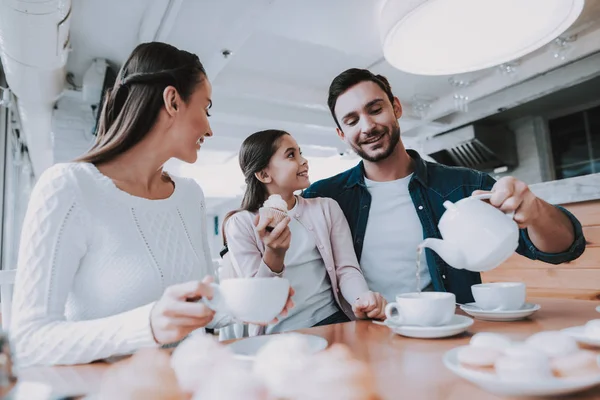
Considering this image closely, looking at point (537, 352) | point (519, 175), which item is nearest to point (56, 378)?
point (537, 352)

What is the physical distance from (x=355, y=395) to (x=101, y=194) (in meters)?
0.77

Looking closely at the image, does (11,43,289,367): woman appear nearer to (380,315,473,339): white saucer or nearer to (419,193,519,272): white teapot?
(380,315,473,339): white saucer

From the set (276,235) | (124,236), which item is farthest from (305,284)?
(124,236)

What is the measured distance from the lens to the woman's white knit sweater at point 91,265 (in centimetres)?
71

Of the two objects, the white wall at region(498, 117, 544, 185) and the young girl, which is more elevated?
the white wall at region(498, 117, 544, 185)

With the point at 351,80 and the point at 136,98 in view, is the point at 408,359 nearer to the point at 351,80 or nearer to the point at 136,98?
the point at 136,98

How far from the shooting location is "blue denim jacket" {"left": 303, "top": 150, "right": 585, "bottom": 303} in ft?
4.91

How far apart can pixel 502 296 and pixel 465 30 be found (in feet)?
2.75

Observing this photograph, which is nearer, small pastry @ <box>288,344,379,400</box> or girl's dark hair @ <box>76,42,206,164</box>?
small pastry @ <box>288,344,379,400</box>

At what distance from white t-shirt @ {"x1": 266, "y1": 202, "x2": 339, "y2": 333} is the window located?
370cm

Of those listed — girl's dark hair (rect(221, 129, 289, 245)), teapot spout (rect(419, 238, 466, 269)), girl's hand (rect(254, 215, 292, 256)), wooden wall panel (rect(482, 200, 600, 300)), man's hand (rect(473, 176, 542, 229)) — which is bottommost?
wooden wall panel (rect(482, 200, 600, 300))

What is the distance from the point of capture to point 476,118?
184 inches

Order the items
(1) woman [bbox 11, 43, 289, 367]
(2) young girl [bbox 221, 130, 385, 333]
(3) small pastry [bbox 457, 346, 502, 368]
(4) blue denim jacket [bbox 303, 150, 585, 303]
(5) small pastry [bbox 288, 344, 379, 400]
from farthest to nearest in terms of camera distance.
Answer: (4) blue denim jacket [bbox 303, 150, 585, 303]
(2) young girl [bbox 221, 130, 385, 333]
(1) woman [bbox 11, 43, 289, 367]
(3) small pastry [bbox 457, 346, 502, 368]
(5) small pastry [bbox 288, 344, 379, 400]

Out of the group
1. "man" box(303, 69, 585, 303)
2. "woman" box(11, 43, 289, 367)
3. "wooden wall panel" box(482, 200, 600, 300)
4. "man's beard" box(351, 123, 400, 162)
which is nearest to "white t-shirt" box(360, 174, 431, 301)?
"man" box(303, 69, 585, 303)
